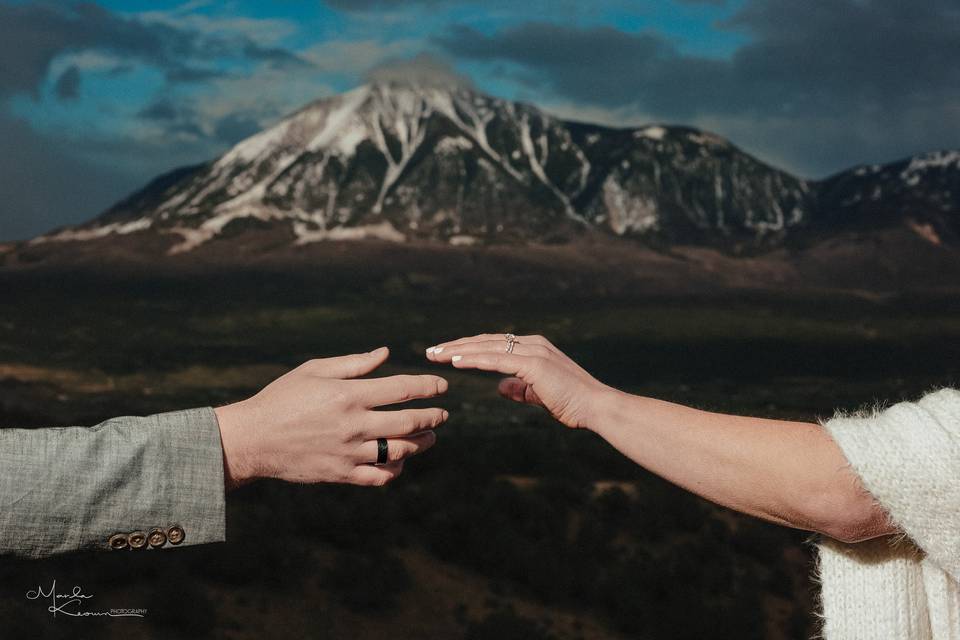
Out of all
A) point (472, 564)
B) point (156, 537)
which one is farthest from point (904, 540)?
point (472, 564)

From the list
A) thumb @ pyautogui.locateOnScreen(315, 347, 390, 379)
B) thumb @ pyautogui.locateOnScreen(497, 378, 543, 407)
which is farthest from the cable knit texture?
thumb @ pyautogui.locateOnScreen(315, 347, 390, 379)

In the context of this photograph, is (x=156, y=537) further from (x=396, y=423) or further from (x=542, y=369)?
(x=542, y=369)

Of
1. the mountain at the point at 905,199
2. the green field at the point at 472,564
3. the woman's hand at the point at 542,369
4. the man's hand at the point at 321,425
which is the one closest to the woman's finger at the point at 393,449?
the man's hand at the point at 321,425

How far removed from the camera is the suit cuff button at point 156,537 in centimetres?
223

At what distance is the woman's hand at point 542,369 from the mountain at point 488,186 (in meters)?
137

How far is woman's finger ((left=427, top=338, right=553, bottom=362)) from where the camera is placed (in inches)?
Result: 98.2

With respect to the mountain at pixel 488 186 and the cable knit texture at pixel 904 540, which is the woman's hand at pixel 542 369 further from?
the mountain at pixel 488 186

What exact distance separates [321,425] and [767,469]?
47.8 inches

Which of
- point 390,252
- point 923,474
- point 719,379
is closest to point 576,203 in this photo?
point 390,252

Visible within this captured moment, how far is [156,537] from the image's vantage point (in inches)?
88.0

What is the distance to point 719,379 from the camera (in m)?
81.6

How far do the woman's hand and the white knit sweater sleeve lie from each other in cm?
61

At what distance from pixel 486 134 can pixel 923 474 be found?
18198 centimetres

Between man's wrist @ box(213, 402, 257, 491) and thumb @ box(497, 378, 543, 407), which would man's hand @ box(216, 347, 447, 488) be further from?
thumb @ box(497, 378, 543, 407)
